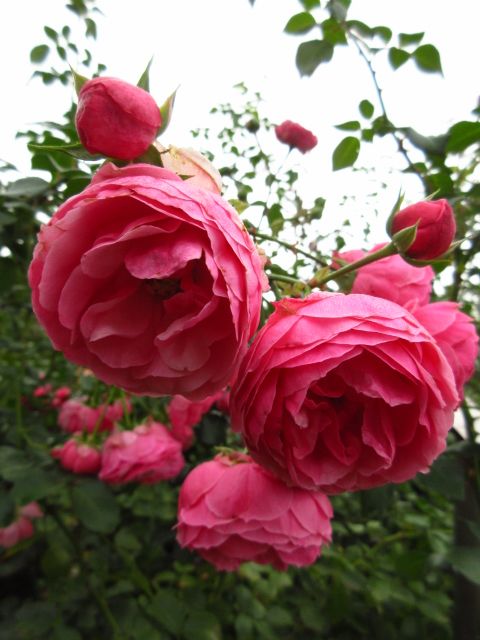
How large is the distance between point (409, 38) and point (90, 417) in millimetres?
956

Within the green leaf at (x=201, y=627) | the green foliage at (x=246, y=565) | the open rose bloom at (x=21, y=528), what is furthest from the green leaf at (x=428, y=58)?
the open rose bloom at (x=21, y=528)

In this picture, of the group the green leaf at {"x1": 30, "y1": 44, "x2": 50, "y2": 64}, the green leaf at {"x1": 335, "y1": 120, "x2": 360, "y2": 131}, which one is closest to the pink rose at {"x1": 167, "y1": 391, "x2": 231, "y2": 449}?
the green leaf at {"x1": 335, "y1": 120, "x2": 360, "y2": 131}

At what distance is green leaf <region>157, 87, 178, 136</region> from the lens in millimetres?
438

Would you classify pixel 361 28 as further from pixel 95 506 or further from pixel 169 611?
pixel 169 611

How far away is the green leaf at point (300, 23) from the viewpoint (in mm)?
747

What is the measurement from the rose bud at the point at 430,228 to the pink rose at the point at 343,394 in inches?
3.0

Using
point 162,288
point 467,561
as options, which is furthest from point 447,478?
point 162,288

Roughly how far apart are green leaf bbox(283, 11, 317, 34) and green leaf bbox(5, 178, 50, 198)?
0.43m

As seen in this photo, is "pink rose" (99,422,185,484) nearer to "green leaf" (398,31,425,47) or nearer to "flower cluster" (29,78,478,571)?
"flower cluster" (29,78,478,571)

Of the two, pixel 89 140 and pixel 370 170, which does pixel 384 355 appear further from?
pixel 370 170

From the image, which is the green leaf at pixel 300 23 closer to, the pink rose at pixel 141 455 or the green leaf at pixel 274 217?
the green leaf at pixel 274 217

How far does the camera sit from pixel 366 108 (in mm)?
840

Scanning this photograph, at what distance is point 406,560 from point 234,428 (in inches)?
26.4

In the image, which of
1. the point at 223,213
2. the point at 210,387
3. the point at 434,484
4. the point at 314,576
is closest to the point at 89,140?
the point at 223,213
